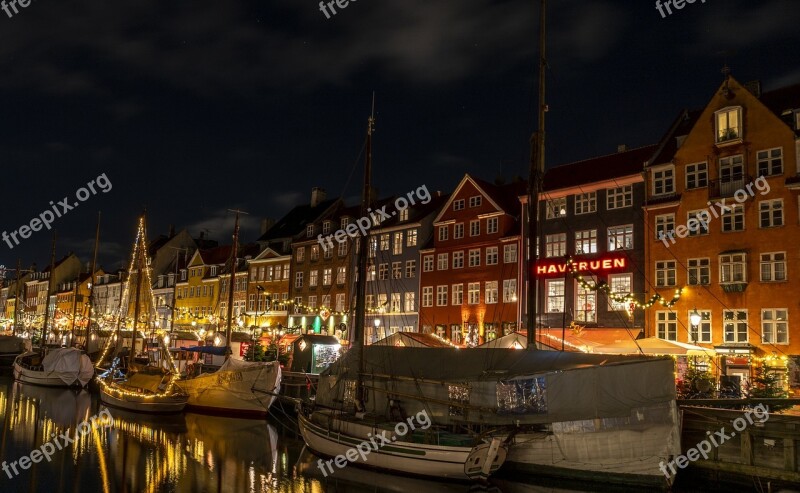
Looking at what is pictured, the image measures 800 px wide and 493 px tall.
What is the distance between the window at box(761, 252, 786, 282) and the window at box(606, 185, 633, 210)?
8.25 meters

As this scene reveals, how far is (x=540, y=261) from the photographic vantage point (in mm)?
42812

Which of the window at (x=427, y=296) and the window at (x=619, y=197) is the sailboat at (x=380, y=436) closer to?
the window at (x=619, y=197)

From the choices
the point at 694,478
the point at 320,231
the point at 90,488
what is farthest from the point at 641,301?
the point at 320,231

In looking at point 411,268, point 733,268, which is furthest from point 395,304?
point 733,268

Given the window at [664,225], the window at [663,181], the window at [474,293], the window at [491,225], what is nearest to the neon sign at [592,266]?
the window at [664,225]

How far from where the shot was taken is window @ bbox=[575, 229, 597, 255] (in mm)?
41625

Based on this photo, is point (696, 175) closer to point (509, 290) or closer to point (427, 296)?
point (509, 290)

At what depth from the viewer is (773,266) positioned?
34.1 m

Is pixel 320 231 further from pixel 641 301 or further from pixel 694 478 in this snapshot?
pixel 694 478

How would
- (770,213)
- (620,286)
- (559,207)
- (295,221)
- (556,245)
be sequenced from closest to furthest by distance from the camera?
(770,213), (620,286), (556,245), (559,207), (295,221)

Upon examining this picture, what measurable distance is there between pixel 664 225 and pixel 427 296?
19716 mm

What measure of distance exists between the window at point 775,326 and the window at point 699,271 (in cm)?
336

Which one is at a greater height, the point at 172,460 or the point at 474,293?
the point at 474,293

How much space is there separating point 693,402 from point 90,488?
19.5 meters
